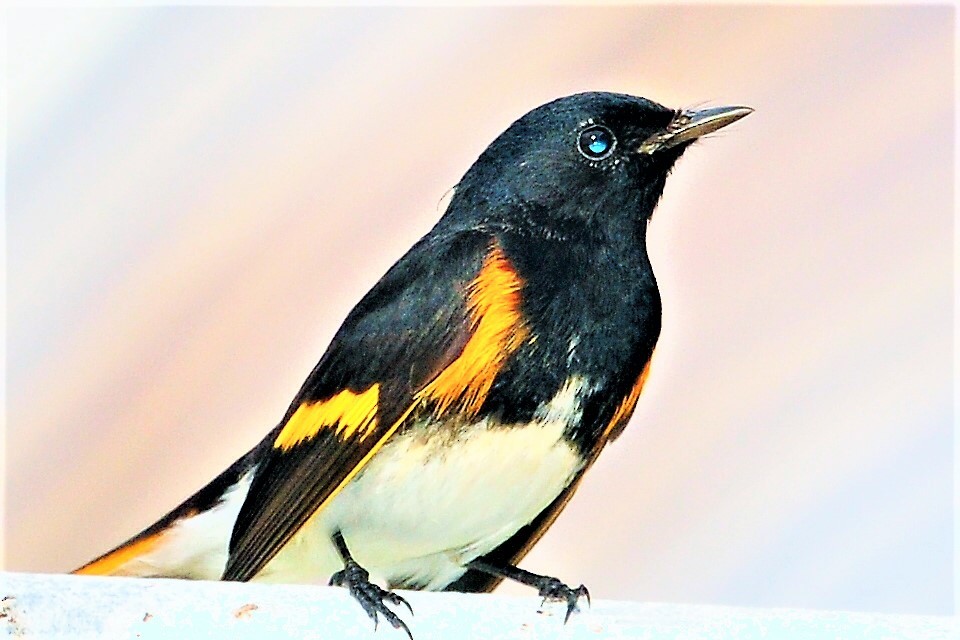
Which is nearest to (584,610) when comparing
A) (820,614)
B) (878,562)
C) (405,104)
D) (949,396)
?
(820,614)

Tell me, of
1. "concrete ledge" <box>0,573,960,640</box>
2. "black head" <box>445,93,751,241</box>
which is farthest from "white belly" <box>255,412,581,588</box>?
"black head" <box>445,93,751,241</box>

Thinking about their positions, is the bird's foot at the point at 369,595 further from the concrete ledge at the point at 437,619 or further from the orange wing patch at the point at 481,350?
the orange wing patch at the point at 481,350

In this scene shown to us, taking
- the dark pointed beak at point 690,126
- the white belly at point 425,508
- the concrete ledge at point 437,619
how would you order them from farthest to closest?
1. the dark pointed beak at point 690,126
2. the white belly at point 425,508
3. the concrete ledge at point 437,619

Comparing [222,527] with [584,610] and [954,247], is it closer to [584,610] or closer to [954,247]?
[584,610]

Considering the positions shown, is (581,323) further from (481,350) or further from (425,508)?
(425,508)

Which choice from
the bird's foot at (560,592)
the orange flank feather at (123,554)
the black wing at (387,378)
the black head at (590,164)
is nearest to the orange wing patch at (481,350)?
the black wing at (387,378)

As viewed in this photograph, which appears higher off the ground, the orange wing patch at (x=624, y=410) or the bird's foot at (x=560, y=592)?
the orange wing patch at (x=624, y=410)
